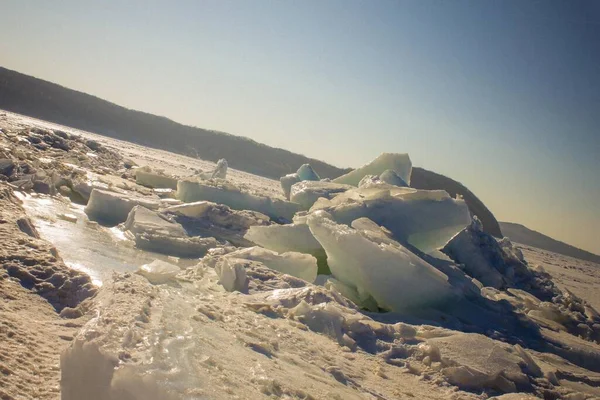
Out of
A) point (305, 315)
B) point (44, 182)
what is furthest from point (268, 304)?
point (44, 182)

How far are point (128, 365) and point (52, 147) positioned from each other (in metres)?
7.67

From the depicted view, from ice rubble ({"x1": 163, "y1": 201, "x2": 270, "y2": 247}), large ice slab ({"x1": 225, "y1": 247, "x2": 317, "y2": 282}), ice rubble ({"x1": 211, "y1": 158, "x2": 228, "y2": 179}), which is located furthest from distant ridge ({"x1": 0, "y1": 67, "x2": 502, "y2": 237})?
large ice slab ({"x1": 225, "y1": 247, "x2": 317, "y2": 282})

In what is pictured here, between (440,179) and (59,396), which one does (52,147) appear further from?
(440,179)

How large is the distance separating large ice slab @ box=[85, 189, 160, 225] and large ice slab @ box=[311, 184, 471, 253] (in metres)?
2.04

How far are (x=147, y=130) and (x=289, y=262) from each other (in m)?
27.7

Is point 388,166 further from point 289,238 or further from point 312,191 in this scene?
point 289,238

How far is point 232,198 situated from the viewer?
642 centimetres

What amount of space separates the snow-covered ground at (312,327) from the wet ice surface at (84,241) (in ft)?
0.07

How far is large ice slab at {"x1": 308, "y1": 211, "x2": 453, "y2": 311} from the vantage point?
11.4 feet

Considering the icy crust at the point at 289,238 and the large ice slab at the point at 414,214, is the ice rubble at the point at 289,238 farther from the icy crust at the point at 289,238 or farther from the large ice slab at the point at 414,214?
the large ice slab at the point at 414,214

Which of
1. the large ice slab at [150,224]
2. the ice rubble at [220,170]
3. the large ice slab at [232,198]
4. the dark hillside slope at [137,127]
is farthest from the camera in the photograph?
the dark hillside slope at [137,127]

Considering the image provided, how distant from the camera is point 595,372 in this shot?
325cm

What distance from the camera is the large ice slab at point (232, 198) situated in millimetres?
6301

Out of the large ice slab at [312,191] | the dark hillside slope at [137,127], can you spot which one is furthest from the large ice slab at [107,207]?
the dark hillside slope at [137,127]
